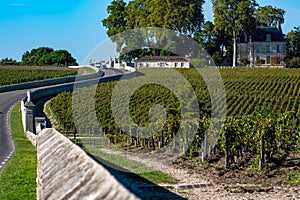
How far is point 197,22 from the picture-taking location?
104125mm

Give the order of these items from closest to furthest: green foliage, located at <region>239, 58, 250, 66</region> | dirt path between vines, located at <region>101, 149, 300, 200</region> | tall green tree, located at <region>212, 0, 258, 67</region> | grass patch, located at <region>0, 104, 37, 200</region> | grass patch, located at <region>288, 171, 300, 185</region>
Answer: grass patch, located at <region>0, 104, 37, 200</region> < dirt path between vines, located at <region>101, 149, 300, 200</region> < grass patch, located at <region>288, 171, 300, 185</region> < tall green tree, located at <region>212, 0, 258, 67</region> < green foliage, located at <region>239, 58, 250, 66</region>

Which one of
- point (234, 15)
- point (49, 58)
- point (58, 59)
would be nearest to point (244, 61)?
point (234, 15)

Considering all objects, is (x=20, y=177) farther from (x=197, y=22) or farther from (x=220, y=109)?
(x=197, y=22)

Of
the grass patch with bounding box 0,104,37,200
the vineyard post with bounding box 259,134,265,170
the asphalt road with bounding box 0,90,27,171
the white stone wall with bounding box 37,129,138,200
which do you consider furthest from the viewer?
the asphalt road with bounding box 0,90,27,171

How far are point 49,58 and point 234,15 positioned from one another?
213 ft

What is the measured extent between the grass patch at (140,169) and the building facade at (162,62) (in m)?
79.8

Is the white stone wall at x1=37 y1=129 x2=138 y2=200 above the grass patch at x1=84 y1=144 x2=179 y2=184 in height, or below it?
above

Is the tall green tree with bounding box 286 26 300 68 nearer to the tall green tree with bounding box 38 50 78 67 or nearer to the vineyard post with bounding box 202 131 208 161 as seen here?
the tall green tree with bounding box 38 50 78 67

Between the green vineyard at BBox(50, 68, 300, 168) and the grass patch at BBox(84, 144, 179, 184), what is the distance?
7.43 ft

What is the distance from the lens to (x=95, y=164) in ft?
11.1

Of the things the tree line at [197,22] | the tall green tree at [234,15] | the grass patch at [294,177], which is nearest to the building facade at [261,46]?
the tree line at [197,22]

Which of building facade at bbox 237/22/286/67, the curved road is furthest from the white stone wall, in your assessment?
building facade at bbox 237/22/286/67

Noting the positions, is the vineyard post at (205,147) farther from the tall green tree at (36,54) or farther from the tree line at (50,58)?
the tall green tree at (36,54)

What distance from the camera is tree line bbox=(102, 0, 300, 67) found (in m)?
94.5
